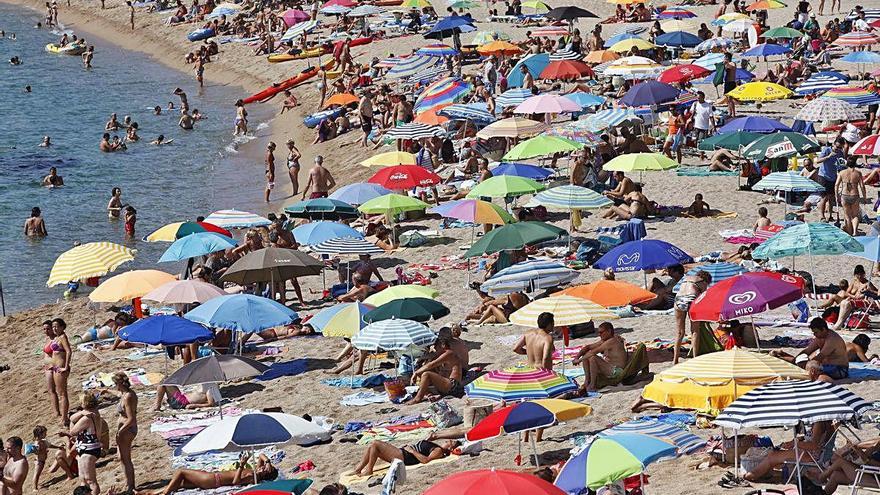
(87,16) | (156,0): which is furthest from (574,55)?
(87,16)

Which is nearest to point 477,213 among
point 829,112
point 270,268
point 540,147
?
point 270,268

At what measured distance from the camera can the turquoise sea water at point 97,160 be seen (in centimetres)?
2758

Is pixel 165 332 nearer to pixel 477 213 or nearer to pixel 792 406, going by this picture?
pixel 477 213

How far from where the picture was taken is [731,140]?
23.5 meters

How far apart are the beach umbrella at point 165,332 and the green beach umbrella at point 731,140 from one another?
36.0ft

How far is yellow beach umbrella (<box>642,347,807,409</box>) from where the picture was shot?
11.7 meters

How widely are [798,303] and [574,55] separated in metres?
18.0

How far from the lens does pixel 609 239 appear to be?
20375mm

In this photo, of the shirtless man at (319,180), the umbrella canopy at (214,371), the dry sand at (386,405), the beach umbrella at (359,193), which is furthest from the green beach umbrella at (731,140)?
the umbrella canopy at (214,371)

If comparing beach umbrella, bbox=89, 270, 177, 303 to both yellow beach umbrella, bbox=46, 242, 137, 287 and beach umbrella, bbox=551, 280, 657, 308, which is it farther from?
beach umbrella, bbox=551, 280, 657, 308

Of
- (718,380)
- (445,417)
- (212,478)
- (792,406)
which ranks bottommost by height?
(212,478)

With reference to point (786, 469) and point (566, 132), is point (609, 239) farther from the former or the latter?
point (786, 469)

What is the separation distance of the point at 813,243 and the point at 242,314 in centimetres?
681

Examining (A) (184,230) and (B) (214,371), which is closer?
(B) (214,371)
